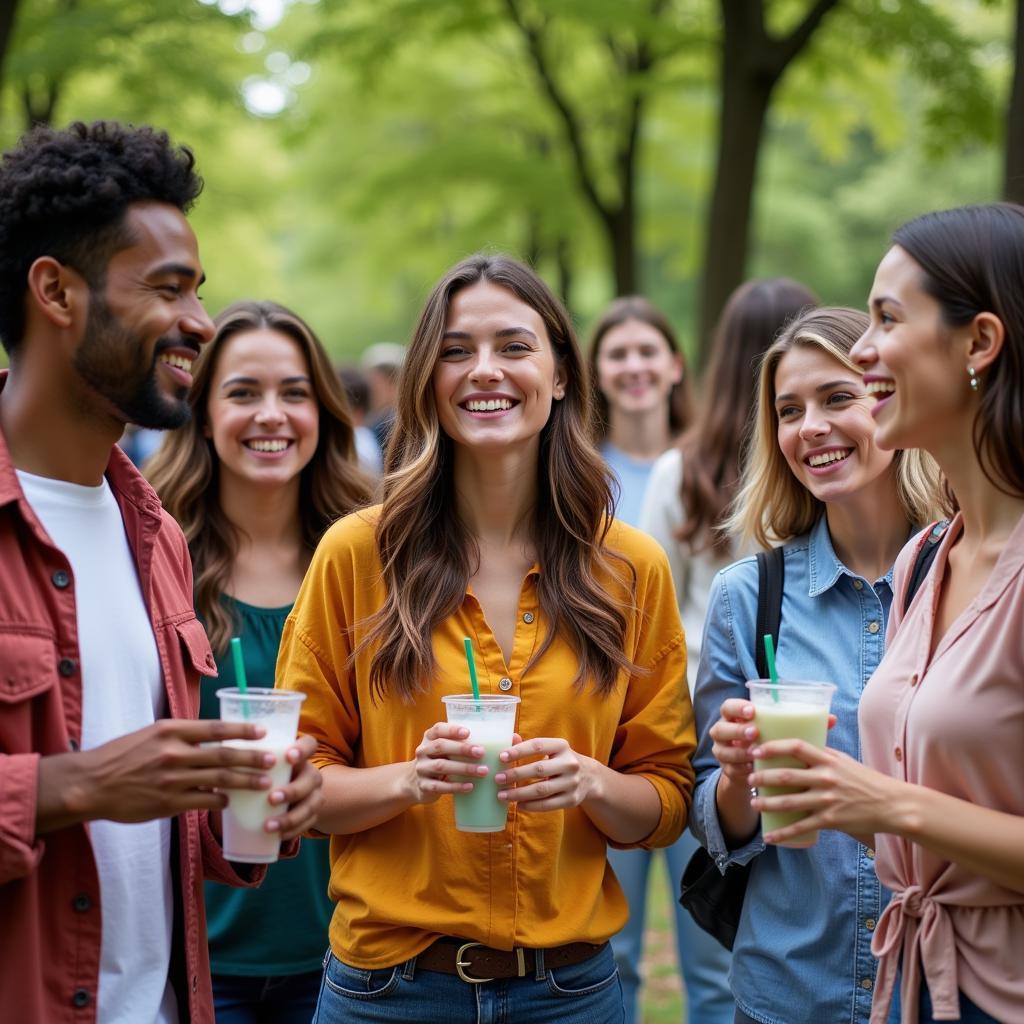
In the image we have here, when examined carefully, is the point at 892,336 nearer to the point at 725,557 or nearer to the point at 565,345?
the point at 565,345

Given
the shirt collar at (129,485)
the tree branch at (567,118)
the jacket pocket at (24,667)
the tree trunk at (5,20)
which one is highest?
the tree branch at (567,118)

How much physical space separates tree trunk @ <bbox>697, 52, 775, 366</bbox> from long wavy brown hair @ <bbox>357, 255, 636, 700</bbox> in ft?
25.7

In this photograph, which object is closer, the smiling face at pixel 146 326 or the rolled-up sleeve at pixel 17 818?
the rolled-up sleeve at pixel 17 818

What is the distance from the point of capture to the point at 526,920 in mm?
3260

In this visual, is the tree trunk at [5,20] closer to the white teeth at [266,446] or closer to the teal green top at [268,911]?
the white teeth at [266,446]

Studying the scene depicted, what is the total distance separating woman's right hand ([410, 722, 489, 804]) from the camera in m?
2.97

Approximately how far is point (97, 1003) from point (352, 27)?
1251 cm

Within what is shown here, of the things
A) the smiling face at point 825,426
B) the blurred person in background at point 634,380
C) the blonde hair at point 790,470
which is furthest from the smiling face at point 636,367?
the smiling face at point 825,426

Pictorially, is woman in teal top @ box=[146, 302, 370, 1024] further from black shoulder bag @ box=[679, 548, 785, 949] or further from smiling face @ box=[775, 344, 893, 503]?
smiling face @ box=[775, 344, 893, 503]

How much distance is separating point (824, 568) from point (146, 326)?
6.48ft

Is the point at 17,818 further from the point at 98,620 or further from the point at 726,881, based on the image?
the point at 726,881

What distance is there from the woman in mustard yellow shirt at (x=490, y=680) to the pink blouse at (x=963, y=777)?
714mm

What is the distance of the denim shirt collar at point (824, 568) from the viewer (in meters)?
3.68

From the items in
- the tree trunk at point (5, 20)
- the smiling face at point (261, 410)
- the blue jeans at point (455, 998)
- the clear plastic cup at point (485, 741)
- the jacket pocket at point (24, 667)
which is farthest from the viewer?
the tree trunk at point (5, 20)
